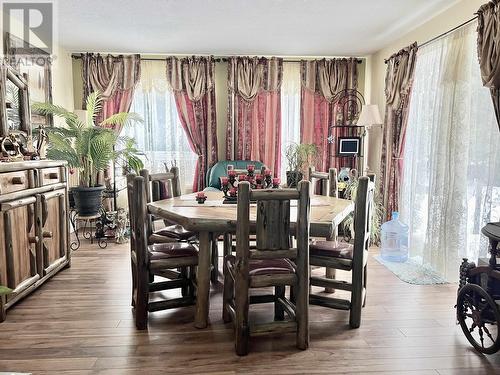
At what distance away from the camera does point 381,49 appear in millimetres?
4957

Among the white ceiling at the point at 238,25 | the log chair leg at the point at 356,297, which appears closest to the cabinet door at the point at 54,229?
the white ceiling at the point at 238,25

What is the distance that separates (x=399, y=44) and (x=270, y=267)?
11.5ft

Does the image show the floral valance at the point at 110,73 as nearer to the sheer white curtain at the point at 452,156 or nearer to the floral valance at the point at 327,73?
the floral valance at the point at 327,73

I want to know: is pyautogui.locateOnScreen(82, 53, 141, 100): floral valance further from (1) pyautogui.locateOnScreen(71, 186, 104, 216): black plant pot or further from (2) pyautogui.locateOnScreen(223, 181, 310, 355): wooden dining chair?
(2) pyautogui.locateOnScreen(223, 181, 310, 355): wooden dining chair

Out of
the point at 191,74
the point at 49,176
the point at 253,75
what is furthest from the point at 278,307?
the point at 191,74

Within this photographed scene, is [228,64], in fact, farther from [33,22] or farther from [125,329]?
[125,329]

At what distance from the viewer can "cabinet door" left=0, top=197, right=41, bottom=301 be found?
8.34 ft

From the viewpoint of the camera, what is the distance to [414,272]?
357 cm

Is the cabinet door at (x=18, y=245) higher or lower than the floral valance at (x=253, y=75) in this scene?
lower

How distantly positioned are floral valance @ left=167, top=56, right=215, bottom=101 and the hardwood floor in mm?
3157

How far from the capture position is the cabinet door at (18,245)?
2.54 m

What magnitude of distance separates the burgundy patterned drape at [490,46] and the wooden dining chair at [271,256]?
1666mm

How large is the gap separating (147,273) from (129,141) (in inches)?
108

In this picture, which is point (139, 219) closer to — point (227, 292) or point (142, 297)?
point (142, 297)
